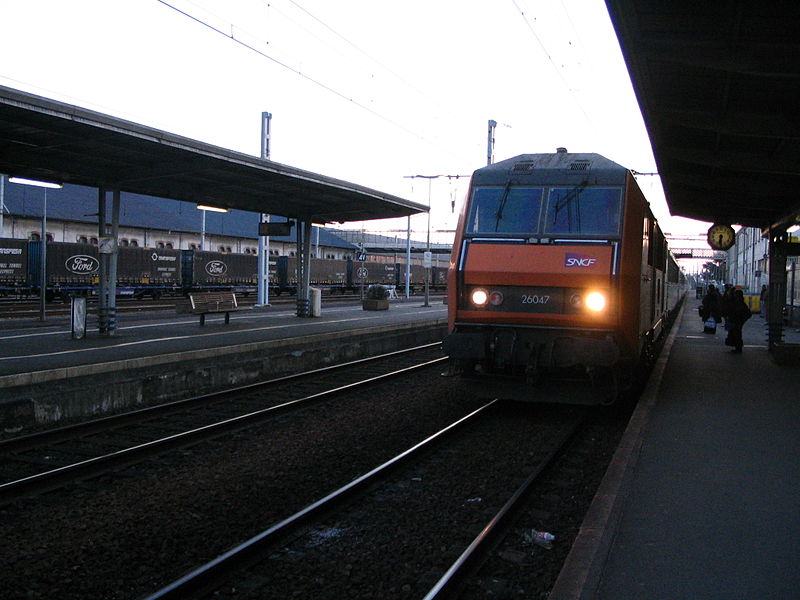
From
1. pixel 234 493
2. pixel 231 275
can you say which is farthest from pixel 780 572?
pixel 231 275

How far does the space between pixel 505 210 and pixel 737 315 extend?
8.62 metres

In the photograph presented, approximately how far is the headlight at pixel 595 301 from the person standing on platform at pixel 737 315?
8.15 m

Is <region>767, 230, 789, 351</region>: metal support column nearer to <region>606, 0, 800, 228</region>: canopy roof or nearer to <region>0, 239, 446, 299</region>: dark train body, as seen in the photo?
<region>606, 0, 800, 228</region>: canopy roof

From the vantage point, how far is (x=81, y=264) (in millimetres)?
32188

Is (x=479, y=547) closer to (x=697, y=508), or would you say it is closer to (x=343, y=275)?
(x=697, y=508)

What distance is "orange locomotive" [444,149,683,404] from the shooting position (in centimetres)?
771

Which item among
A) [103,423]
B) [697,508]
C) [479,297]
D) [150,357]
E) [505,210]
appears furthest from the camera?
[150,357]

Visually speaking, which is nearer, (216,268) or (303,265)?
(303,265)

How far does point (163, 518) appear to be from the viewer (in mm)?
5184

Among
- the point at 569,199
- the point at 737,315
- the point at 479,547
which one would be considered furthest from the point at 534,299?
the point at 737,315

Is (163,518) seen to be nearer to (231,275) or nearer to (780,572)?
(780,572)

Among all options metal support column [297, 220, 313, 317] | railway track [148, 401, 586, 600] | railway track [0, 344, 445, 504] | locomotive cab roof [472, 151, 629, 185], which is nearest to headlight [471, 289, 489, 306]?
locomotive cab roof [472, 151, 629, 185]

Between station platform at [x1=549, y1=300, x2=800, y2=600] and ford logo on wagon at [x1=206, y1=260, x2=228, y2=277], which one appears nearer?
station platform at [x1=549, y1=300, x2=800, y2=600]

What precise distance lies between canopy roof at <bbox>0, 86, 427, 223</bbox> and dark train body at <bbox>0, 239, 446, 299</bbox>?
1613 cm
